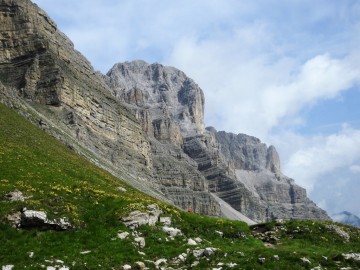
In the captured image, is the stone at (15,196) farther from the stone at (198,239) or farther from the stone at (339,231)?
the stone at (339,231)

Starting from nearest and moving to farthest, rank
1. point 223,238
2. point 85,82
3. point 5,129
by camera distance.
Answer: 1. point 223,238
2. point 5,129
3. point 85,82

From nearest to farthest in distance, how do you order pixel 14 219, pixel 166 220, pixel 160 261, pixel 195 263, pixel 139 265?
pixel 139 265 → pixel 195 263 → pixel 160 261 → pixel 14 219 → pixel 166 220

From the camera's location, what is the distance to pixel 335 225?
37812 millimetres

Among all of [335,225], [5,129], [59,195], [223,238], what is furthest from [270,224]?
[5,129]

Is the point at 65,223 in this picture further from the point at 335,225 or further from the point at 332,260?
the point at 335,225

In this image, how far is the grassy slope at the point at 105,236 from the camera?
80.0ft

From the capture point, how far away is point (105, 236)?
27.5 metres

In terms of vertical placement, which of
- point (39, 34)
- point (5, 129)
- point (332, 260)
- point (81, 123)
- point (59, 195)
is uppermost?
point (39, 34)

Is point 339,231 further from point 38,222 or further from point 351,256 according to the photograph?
point 38,222

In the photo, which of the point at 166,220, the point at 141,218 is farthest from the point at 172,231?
the point at 141,218

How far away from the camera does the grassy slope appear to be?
960 inches

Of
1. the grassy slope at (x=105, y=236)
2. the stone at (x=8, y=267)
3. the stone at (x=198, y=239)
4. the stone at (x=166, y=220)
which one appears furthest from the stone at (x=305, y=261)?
the stone at (x=8, y=267)

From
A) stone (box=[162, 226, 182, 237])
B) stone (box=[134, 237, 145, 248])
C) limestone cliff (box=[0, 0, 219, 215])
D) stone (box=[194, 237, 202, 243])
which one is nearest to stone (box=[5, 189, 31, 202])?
stone (box=[134, 237, 145, 248])

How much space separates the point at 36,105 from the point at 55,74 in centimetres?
1502
